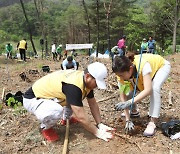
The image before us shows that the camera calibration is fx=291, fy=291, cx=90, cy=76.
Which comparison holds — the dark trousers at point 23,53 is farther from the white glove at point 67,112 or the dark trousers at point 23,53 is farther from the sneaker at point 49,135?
the sneaker at point 49,135

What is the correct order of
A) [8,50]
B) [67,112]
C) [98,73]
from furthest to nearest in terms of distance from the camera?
1. [8,50]
2. [67,112]
3. [98,73]

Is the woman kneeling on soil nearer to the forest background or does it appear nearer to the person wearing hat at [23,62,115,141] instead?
the person wearing hat at [23,62,115,141]

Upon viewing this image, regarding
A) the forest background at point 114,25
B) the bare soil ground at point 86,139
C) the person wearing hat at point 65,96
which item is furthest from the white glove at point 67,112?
the forest background at point 114,25

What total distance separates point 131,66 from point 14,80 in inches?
271

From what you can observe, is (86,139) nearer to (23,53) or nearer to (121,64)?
(121,64)

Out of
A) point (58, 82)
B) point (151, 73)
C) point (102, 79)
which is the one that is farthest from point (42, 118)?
point (151, 73)

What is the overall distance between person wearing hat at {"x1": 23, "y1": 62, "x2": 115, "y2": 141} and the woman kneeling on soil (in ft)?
0.80

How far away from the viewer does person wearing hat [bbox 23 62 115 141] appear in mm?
3178

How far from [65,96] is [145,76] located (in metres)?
0.97

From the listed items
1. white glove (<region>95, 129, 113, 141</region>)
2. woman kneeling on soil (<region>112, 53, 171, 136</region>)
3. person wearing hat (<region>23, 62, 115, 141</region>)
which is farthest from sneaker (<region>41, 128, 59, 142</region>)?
woman kneeling on soil (<region>112, 53, 171, 136</region>)

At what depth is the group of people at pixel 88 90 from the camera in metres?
3.20

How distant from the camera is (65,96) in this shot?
135 inches

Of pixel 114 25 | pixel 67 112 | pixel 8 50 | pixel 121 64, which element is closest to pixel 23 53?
pixel 8 50

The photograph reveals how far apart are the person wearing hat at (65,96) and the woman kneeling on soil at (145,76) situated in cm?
24
